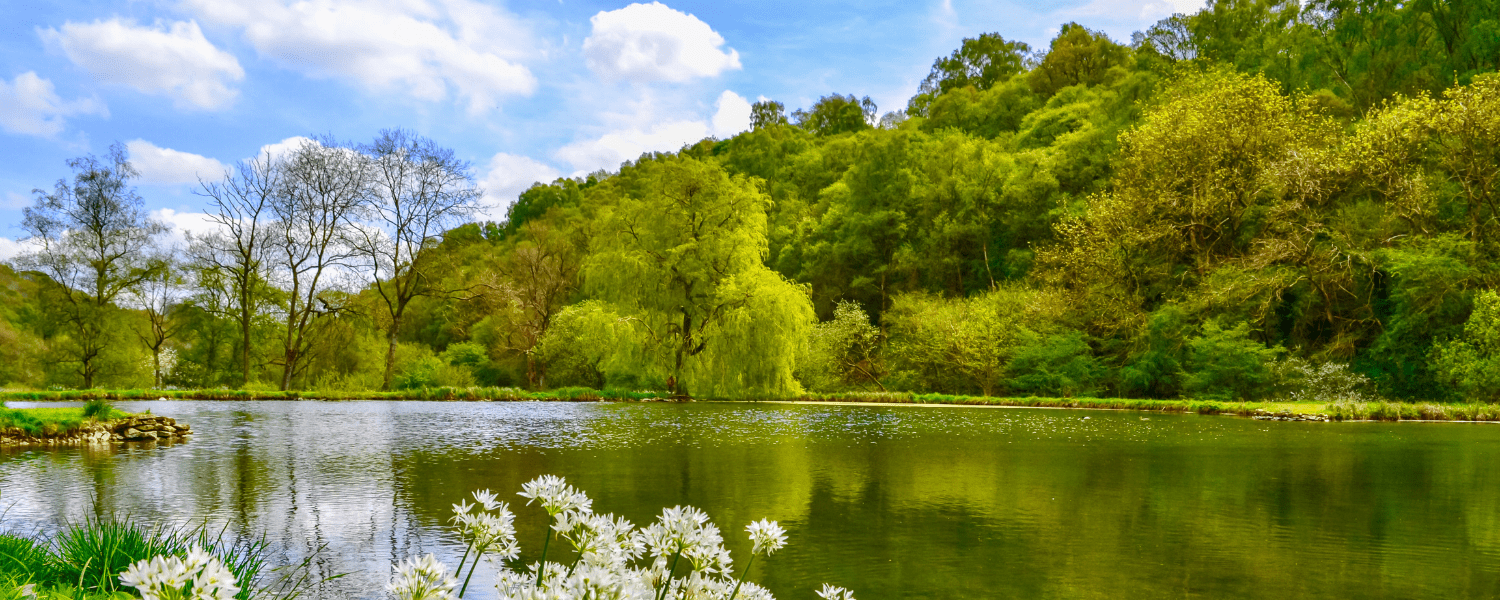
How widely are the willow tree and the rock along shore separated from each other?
14017 millimetres

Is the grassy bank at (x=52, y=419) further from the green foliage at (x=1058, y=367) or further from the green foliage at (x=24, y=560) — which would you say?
the green foliage at (x=1058, y=367)

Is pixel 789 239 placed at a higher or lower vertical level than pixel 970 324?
higher

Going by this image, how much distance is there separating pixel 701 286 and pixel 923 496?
1969 cm

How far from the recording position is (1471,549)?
6.67 m

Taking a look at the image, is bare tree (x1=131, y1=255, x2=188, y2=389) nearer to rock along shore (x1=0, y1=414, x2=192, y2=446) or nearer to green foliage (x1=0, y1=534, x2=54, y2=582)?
rock along shore (x1=0, y1=414, x2=192, y2=446)

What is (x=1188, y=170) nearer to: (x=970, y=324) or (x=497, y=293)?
(x=970, y=324)

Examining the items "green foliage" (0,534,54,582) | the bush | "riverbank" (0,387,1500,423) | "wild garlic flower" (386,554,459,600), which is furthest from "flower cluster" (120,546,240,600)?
"riverbank" (0,387,1500,423)

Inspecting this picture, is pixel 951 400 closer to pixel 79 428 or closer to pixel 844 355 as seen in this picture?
pixel 844 355

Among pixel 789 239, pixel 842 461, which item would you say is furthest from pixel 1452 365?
pixel 789 239

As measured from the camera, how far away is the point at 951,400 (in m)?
26.9

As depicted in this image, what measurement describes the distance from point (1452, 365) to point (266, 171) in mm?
36418

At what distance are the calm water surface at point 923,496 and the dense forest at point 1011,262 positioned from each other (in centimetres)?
961

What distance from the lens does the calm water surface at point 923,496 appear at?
5941 millimetres

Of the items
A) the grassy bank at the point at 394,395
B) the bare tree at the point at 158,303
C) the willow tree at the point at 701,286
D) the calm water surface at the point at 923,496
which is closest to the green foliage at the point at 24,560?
the calm water surface at the point at 923,496
